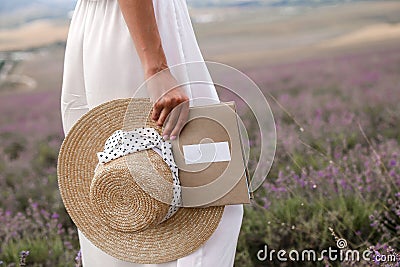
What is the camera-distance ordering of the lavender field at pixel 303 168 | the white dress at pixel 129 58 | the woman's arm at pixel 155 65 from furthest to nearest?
the lavender field at pixel 303 168 → the white dress at pixel 129 58 → the woman's arm at pixel 155 65

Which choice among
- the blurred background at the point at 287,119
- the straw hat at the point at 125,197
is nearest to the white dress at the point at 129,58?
the straw hat at the point at 125,197

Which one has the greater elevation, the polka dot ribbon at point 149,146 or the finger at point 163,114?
the finger at point 163,114

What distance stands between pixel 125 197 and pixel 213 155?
22cm

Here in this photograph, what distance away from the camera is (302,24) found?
5.86 meters

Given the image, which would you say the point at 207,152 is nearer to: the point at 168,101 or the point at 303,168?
the point at 168,101

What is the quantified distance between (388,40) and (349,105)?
145 cm

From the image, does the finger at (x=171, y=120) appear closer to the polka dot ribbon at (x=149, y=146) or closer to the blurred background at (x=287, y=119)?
the polka dot ribbon at (x=149, y=146)

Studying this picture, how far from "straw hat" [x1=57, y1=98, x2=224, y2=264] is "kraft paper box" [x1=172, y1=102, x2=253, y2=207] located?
1.8 inches

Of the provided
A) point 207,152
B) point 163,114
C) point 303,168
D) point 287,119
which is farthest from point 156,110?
point 287,119

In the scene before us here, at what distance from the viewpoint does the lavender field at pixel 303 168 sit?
2391mm

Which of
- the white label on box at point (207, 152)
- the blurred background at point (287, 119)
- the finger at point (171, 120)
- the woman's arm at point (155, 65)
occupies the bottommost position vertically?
the blurred background at point (287, 119)

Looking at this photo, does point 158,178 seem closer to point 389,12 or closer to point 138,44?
point 138,44

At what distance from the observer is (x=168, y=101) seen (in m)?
1.34

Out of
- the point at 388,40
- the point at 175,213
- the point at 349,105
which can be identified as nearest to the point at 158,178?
the point at 175,213
